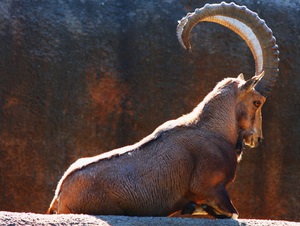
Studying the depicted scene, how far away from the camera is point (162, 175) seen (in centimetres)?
932

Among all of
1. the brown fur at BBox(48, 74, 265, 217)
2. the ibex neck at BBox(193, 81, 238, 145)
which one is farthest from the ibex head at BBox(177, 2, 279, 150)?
the brown fur at BBox(48, 74, 265, 217)

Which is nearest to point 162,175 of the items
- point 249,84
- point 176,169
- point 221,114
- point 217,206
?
point 176,169

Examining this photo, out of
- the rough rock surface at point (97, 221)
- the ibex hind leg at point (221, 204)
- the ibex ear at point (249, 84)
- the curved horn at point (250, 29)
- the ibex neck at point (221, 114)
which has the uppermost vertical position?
the curved horn at point (250, 29)

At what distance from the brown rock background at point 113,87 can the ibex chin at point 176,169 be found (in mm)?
3817

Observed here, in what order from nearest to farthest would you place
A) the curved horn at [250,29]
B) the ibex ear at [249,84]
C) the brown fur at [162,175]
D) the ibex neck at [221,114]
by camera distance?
the brown fur at [162,175], the ibex neck at [221,114], the ibex ear at [249,84], the curved horn at [250,29]

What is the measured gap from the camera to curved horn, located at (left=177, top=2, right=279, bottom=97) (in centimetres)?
1068

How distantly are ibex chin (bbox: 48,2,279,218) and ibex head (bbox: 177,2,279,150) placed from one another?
0.02 m

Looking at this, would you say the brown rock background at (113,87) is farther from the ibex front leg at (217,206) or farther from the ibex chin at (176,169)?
the ibex front leg at (217,206)

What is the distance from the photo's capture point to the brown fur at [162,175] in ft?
29.8

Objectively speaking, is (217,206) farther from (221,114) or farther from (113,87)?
(113,87)

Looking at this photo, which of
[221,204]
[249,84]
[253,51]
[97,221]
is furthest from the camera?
[253,51]

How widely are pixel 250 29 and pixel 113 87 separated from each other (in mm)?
3759

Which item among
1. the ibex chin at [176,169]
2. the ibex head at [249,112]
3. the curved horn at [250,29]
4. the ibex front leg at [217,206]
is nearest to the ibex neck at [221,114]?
the ibex chin at [176,169]

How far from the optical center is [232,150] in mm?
9852
